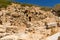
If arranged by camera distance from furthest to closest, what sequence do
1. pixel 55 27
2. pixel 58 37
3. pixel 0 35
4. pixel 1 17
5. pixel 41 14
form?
pixel 41 14, pixel 1 17, pixel 55 27, pixel 0 35, pixel 58 37

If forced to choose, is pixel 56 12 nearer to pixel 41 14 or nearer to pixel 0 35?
pixel 41 14

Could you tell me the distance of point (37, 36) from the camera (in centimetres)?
820

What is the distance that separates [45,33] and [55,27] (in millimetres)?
828

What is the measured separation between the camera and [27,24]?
1202 centimetres

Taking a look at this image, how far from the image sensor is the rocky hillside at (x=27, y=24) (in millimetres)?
8359

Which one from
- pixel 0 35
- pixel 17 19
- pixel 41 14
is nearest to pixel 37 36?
pixel 0 35

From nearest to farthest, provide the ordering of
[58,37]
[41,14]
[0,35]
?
1. [58,37]
2. [0,35]
3. [41,14]

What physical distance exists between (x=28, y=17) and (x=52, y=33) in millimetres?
5735

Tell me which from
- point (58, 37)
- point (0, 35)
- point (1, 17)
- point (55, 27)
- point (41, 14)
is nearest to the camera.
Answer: point (58, 37)

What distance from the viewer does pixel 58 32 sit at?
8.79 m

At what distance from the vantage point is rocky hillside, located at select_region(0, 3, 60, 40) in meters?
8.36

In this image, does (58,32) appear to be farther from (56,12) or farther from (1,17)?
(56,12)

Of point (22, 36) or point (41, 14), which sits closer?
point (22, 36)

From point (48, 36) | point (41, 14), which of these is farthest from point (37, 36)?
point (41, 14)
